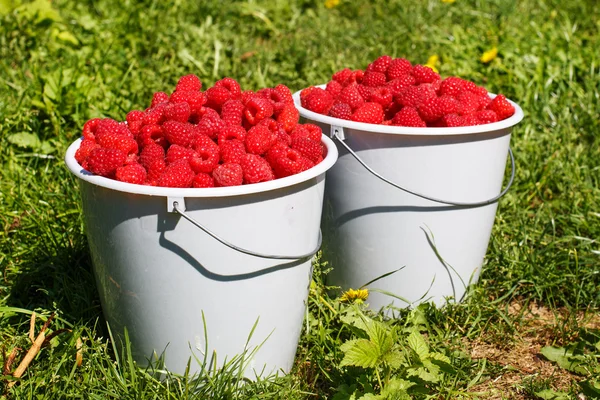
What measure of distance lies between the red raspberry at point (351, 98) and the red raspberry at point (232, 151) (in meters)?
0.55

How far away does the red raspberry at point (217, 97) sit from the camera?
200 centimetres

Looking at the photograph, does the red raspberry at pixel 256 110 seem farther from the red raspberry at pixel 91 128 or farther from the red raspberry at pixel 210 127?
the red raspberry at pixel 91 128

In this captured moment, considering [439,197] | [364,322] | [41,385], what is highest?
[439,197]

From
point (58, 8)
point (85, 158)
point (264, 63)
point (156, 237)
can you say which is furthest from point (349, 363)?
point (58, 8)

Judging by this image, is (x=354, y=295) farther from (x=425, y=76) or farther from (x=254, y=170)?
(x=425, y=76)

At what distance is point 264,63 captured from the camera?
12.8 feet

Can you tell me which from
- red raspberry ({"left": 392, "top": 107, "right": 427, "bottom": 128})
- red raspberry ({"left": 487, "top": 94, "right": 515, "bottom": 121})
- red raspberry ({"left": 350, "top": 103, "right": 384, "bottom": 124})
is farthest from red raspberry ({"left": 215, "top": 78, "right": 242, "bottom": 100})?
red raspberry ({"left": 487, "top": 94, "right": 515, "bottom": 121})

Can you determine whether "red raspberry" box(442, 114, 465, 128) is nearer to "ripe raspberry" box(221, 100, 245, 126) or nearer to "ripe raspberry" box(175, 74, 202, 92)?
"ripe raspberry" box(221, 100, 245, 126)

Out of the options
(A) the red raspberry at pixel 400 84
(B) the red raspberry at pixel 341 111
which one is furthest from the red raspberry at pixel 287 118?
(A) the red raspberry at pixel 400 84

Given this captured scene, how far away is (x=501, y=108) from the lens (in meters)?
2.26

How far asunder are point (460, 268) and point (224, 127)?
1025 millimetres

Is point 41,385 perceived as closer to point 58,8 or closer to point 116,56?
point 116,56

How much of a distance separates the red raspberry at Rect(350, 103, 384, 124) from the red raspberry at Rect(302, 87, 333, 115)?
145mm

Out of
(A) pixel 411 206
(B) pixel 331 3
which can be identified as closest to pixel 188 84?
(A) pixel 411 206
